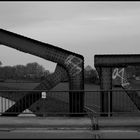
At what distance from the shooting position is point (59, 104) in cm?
2889

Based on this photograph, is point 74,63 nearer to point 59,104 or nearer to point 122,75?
point 122,75

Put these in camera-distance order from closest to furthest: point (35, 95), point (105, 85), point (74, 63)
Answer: point (105, 85) → point (74, 63) → point (35, 95)

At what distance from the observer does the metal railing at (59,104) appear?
1564cm

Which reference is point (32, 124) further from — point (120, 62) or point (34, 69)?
point (34, 69)

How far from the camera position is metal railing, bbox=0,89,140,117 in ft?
51.3

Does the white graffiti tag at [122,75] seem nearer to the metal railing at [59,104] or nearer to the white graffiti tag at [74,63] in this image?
the metal railing at [59,104]

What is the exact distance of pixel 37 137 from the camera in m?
11.4

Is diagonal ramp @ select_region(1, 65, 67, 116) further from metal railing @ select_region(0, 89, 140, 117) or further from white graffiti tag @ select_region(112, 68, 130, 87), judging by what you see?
white graffiti tag @ select_region(112, 68, 130, 87)

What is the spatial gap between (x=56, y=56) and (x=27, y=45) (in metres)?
1.29

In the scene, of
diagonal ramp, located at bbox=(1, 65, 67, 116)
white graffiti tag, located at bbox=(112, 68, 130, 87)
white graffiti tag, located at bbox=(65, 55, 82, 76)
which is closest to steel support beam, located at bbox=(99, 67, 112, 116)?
white graffiti tag, located at bbox=(112, 68, 130, 87)

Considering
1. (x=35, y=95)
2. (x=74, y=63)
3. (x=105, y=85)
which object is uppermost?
(x=74, y=63)

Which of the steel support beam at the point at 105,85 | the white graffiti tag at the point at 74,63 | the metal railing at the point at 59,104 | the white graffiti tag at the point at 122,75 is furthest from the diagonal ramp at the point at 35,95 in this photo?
the white graffiti tag at the point at 122,75

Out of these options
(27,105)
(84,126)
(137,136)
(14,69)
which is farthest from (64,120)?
(14,69)

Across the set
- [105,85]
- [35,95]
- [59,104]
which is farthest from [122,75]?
[59,104]
